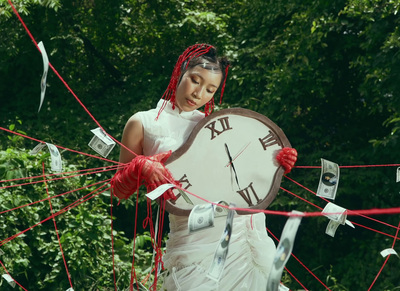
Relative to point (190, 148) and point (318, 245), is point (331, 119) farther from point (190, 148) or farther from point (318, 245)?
point (190, 148)

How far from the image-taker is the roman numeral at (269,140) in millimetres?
2949

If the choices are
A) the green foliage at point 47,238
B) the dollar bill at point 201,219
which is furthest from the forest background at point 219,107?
the dollar bill at point 201,219

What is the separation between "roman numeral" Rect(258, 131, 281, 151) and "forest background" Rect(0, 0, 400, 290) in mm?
1596

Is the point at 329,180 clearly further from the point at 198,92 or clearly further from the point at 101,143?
the point at 101,143

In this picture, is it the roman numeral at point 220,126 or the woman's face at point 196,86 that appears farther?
the woman's face at point 196,86

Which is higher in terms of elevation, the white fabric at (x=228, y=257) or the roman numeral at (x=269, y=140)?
the roman numeral at (x=269, y=140)

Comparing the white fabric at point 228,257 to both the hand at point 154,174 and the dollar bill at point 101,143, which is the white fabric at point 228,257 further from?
the dollar bill at point 101,143

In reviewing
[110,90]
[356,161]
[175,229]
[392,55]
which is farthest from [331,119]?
[175,229]

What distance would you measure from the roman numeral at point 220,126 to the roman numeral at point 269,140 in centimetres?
14

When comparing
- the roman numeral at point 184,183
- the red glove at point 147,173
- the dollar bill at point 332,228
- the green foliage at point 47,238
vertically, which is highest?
the red glove at point 147,173

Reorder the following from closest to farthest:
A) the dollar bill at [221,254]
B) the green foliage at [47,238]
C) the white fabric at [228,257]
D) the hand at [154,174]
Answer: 1. the dollar bill at [221,254]
2. the hand at [154,174]
3. the white fabric at [228,257]
4. the green foliage at [47,238]

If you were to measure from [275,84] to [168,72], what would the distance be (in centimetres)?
115

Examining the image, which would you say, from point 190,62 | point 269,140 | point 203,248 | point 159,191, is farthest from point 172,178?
point 190,62

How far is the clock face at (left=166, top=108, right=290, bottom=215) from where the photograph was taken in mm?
2859
